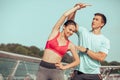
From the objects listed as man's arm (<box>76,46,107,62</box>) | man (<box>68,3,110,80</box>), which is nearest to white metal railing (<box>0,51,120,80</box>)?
man (<box>68,3,110,80</box>)

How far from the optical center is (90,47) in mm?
4410

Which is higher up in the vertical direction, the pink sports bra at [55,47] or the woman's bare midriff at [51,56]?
the pink sports bra at [55,47]

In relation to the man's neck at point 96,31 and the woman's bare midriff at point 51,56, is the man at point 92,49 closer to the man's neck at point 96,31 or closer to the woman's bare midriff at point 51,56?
the man's neck at point 96,31

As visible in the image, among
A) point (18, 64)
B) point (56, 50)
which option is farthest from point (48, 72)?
point (18, 64)

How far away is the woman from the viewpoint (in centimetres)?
393

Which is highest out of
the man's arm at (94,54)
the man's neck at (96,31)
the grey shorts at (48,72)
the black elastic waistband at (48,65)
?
the man's neck at (96,31)

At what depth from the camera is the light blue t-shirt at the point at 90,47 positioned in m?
4.41

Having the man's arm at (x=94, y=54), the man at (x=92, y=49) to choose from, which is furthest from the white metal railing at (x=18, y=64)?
the man's arm at (x=94, y=54)

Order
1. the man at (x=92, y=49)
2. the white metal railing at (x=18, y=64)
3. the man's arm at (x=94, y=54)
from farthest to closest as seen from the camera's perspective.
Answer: the white metal railing at (x=18, y=64), the man at (x=92, y=49), the man's arm at (x=94, y=54)

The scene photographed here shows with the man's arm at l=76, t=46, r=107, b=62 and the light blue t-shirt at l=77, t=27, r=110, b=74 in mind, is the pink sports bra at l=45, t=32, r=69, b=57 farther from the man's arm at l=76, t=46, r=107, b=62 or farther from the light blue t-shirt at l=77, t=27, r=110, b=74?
the light blue t-shirt at l=77, t=27, r=110, b=74

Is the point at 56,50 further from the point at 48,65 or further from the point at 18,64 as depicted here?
the point at 18,64

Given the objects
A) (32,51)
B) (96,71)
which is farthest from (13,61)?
(32,51)

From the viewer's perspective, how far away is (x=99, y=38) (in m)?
4.46

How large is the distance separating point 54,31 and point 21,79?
9.51 ft
